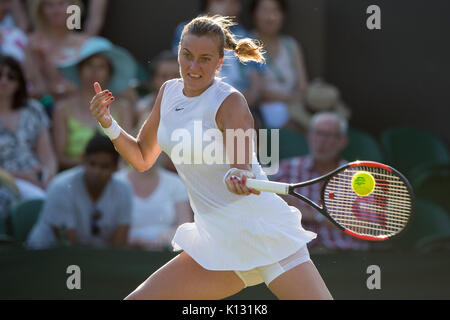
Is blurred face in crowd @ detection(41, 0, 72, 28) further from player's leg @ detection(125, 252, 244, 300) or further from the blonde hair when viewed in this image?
player's leg @ detection(125, 252, 244, 300)

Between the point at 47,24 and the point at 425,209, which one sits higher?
the point at 47,24

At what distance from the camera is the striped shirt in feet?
17.5

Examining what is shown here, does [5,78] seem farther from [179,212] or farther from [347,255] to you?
[347,255]

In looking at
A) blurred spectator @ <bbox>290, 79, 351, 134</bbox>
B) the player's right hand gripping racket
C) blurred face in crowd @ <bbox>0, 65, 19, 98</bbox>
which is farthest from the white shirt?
the player's right hand gripping racket

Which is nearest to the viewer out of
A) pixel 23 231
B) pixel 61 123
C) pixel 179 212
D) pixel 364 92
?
pixel 23 231

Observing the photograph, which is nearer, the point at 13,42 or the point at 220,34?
the point at 220,34

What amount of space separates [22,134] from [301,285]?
10.1 ft

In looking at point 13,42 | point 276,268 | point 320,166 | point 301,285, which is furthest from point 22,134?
point 301,285

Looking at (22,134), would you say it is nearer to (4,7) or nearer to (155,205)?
(155,205)

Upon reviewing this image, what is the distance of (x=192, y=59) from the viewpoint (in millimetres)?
3273

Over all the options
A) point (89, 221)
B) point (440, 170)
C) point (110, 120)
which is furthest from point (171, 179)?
point (110, 120)

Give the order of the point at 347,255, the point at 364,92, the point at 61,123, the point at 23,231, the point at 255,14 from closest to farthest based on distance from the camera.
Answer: the point at 347,255 → the point at 23,231 → the point at 61,123 → the point at 255,14 → the point at 364,92

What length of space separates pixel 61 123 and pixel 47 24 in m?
0.78

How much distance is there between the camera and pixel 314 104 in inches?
252
